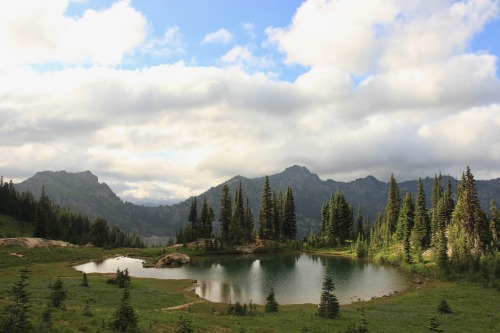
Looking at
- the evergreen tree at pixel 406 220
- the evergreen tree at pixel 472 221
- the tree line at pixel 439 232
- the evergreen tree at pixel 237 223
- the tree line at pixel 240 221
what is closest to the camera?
the tree line at pixel 439 232

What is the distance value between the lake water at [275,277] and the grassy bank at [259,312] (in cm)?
576

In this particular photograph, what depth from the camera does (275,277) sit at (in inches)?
2980

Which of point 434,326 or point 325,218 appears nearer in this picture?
point 434,326

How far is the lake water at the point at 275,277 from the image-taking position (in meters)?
58.2

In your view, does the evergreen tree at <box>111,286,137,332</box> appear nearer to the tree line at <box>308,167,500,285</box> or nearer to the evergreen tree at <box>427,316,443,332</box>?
the evergreen tree at <box>427,316,443,332</box>

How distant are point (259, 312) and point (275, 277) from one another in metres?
35.9

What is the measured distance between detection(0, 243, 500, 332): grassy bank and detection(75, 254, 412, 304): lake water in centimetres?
576

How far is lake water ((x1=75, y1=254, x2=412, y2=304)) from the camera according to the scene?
58.2m

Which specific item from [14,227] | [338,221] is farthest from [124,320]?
[14,227]

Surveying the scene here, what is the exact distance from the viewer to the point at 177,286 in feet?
211

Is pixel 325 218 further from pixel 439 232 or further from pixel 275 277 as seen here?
pixel 275 277

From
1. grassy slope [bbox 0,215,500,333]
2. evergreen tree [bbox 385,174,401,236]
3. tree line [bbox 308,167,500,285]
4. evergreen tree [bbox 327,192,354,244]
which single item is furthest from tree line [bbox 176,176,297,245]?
grassy slope [bbox 0,215,500,333]

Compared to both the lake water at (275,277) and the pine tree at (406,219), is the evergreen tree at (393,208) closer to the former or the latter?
the pine tree at (406,219)

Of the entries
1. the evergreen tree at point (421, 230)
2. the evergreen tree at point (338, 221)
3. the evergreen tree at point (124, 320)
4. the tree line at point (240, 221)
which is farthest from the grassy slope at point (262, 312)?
the evergreen tree at point (338, 221)
